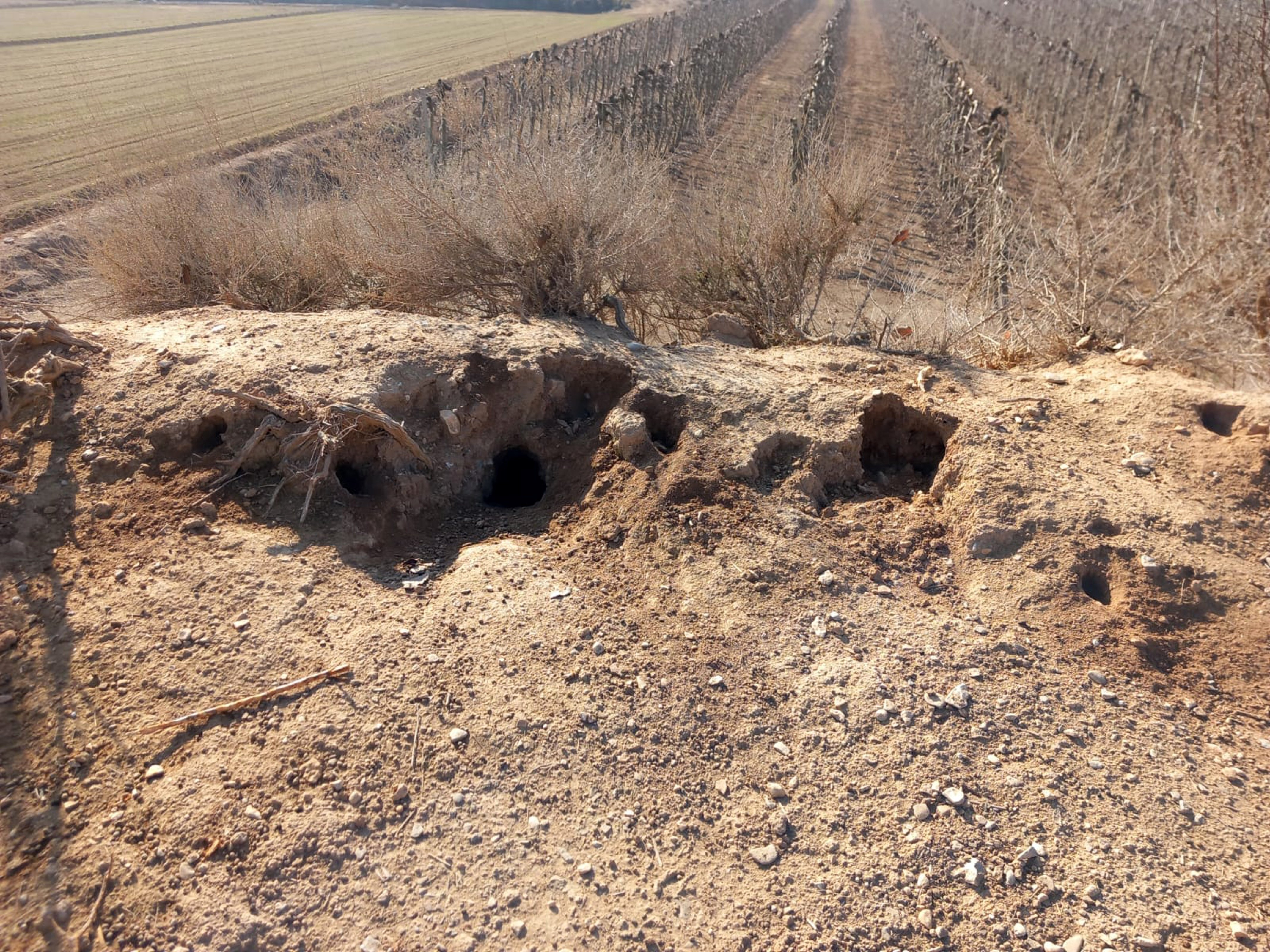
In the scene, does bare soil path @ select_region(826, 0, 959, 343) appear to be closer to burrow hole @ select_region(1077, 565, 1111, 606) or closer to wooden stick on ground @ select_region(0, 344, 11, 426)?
burrow hole @ select_region(1077, 565, 1111, 606)

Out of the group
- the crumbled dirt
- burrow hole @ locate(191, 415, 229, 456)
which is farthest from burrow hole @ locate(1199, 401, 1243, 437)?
burrow hole @ locate(191, 415, 229, 456)

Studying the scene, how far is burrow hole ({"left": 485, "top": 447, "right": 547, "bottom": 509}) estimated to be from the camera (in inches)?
185

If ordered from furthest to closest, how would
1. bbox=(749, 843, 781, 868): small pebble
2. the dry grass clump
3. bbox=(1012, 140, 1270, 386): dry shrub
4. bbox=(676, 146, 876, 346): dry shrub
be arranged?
bbox=(676, 146, 876, 346): dry shrub, bbox=(1012, 140, 1270, 386): dry shrub, the dry grass clump, bbox=(749, 843, 781, 868): small pebble

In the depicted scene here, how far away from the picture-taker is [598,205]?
19.4ft

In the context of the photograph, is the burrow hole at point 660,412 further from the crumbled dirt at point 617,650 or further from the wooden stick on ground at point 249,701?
the wooden stick on ground at point 249,701

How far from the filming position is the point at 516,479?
488 cm

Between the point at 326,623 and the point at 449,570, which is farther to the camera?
the point at 449,570

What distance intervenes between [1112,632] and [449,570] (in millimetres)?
3114

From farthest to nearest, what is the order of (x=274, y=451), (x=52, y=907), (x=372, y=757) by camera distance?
(x=274, y=451)
(x=372, y=757)
(x=52, y=907)

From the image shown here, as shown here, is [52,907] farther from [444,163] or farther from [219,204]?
[444,163]

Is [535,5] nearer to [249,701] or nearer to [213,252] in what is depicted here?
[213,252]

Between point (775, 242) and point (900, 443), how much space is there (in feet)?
9.94

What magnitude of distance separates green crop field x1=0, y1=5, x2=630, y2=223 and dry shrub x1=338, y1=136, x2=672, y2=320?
10.6 feet

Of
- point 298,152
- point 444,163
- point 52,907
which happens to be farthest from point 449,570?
point 298,152
